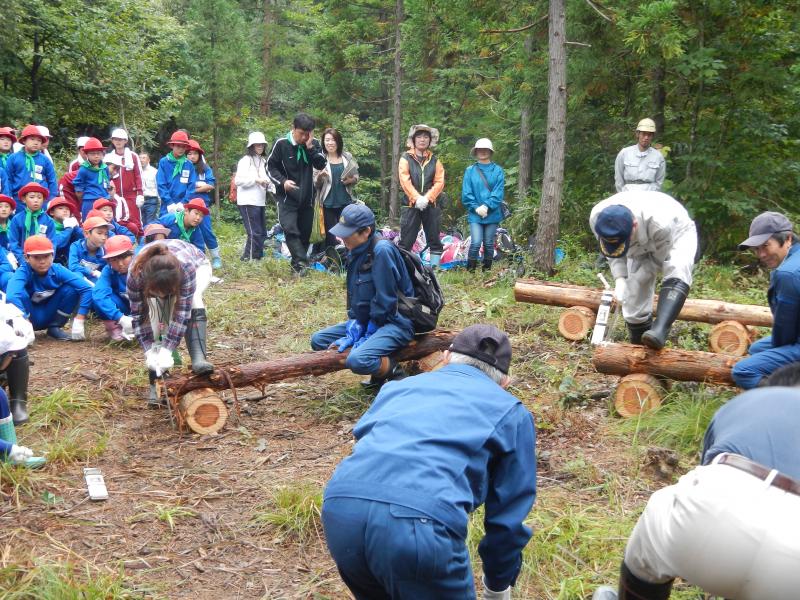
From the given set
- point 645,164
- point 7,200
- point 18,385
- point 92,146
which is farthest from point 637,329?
point 92,146

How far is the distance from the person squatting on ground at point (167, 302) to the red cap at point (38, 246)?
2.03 m

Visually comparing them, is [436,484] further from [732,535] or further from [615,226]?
[615,226]

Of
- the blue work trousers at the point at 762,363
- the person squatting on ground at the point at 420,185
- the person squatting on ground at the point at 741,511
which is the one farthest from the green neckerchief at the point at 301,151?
the person squatting on ground at the point at 741,511

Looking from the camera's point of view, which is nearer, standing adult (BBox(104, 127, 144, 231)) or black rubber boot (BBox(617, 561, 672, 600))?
black rubber boot (BBox(617, 561, 672, 600))

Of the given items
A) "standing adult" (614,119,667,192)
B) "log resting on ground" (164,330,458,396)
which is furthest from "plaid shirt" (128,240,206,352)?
"standing adult" (614,119,667,192)

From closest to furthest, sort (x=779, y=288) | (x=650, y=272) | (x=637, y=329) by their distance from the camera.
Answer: (x=779, y=288)
(x=650, y=272)
(x=637, y=329)

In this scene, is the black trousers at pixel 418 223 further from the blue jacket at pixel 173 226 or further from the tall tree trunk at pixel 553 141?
the blue jacket at pixel 173 226

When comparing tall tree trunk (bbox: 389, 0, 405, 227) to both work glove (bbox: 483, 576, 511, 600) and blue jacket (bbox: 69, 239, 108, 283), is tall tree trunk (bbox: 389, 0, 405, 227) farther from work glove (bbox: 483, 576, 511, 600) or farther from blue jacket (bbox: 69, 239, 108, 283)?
work glove (bbox: 483, 576, 511, 600)

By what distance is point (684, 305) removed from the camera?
7.55 metres

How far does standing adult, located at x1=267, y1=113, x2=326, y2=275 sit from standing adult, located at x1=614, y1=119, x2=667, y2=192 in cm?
407

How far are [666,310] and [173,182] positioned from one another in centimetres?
735

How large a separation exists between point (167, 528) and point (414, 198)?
6.55 metres

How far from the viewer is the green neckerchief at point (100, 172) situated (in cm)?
941

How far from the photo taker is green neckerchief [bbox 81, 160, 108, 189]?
30.9 feet
